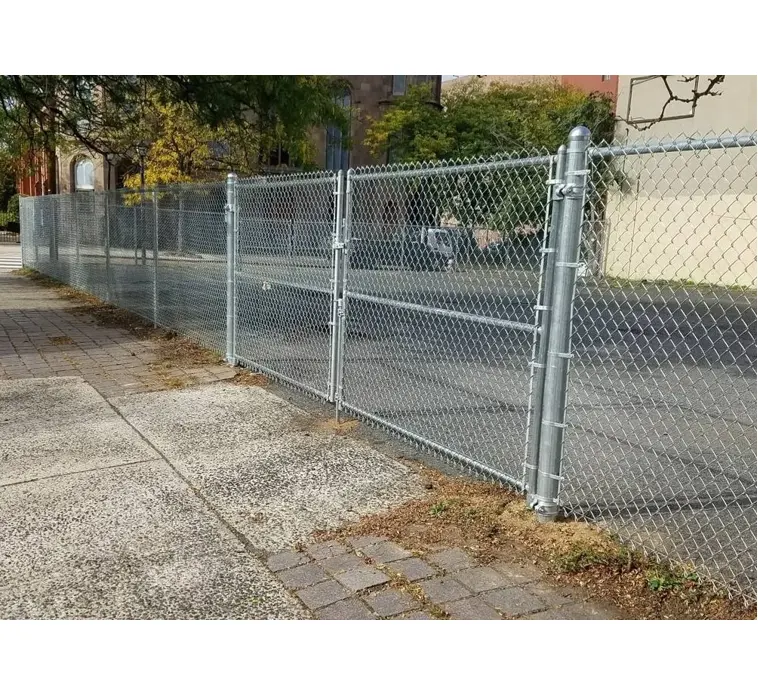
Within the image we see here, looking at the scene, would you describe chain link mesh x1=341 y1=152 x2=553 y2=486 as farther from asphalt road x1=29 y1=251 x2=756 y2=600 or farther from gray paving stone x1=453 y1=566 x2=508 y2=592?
gray paving stone x1=453 y1=566 x2=508 y2=592

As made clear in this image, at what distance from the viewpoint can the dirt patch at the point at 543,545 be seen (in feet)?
9.53

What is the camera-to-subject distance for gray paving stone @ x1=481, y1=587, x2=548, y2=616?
9.44 ft

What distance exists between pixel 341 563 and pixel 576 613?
109 cm

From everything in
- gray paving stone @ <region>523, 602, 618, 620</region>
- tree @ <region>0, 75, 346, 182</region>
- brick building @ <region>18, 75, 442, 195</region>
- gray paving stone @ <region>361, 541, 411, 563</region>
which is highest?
brick building @ <region>18, 75, 442, 195</region>

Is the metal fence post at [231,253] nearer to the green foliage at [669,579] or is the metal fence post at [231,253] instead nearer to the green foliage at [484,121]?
the green foliage at [669,579]

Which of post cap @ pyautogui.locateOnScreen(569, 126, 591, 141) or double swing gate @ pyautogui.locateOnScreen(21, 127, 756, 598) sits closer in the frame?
post cap @ pyautogui.locateOnScreen(569, 126, 591, 141)

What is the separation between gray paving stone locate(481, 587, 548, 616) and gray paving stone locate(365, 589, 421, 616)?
1.05 feet

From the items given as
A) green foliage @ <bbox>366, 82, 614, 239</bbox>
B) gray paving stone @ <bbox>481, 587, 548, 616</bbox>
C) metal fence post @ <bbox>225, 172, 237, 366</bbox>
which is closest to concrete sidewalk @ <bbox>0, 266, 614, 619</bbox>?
gray paving stone @ <bbox>481, 587, 548, 616</bbox>

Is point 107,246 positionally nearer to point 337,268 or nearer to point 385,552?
point 337,268

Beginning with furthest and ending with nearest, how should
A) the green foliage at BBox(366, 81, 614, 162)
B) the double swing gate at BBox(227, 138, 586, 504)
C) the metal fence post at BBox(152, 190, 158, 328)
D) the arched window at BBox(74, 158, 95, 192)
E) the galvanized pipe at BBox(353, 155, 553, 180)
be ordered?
the arched window at BBox(74, 158, 95, 192) → the green foliage at BBox(366, 81, 614, 162) → the metal fence post at BBox(152, 190, 158, 328) → the double swing gate at BBox(227, 138, 586, 504) → the galvanized pipe at BBox(353, 155, 553, 180)

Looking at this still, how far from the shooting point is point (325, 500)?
4.07 meters

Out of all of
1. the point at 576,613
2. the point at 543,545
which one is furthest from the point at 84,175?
the point at 576,613
